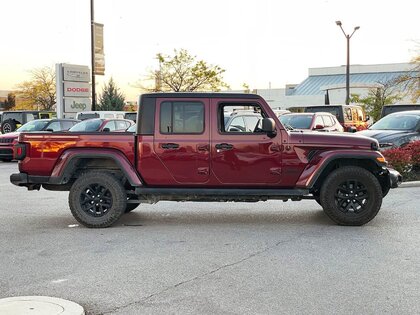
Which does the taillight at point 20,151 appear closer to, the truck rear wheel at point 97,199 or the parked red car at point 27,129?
the truck rear wheel at point 97,199

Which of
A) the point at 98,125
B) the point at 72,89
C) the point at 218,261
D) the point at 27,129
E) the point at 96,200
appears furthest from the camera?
the point at 72,89

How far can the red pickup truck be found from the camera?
26.7ft

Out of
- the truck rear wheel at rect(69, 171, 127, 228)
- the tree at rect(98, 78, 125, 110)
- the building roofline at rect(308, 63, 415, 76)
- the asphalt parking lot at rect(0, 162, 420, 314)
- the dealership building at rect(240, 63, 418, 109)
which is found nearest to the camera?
the asphalt parking lot at rect(0, 162, 420, 314)

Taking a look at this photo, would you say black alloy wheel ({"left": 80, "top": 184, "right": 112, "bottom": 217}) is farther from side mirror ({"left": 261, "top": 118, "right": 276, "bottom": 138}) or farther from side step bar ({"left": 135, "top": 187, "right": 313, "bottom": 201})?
side mirror ({"left": 261, "top": 118, "right": 276, "bottom": 138})

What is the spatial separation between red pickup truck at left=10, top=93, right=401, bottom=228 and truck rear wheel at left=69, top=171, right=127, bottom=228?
1cm

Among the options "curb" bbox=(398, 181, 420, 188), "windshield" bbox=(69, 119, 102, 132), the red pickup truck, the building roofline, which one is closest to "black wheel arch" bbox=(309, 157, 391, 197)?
the red pickup truck

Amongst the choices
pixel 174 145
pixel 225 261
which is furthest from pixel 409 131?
pixel 225 261

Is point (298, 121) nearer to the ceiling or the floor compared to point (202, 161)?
nearer to the ceiling

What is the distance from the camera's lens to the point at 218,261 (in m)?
6.32

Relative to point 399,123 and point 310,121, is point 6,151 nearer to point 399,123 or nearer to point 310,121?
point 310,121

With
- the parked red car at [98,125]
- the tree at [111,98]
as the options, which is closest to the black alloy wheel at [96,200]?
the parked red car at [98,125]

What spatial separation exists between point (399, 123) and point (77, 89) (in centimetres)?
2837

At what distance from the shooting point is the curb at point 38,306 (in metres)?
4.59

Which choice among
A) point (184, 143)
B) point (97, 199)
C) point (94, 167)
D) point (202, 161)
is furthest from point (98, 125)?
point (202, 161)
